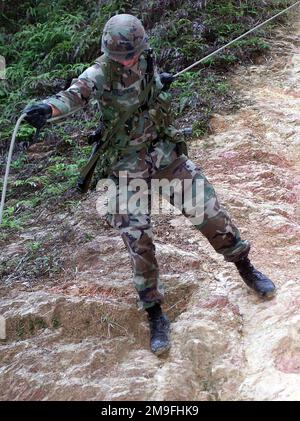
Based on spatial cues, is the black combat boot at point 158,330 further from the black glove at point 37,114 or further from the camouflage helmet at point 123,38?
the camouflage helmet at point 123,38

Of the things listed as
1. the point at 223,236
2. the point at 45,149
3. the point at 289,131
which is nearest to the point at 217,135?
the point at 289,131

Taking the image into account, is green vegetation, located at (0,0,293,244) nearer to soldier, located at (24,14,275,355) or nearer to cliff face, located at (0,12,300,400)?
cliff face, located at (0,12,300,400)

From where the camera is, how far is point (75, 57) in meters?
7.82

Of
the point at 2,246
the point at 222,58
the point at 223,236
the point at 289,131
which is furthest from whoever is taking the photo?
the point at 222,58

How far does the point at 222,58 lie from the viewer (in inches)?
279

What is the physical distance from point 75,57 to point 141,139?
4.82m

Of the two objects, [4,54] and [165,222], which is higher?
[4,54]

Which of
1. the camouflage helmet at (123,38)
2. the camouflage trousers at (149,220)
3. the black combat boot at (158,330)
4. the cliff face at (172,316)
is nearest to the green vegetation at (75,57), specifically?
the cliff face at (172,316)

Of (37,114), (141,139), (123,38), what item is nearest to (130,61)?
(123,38)

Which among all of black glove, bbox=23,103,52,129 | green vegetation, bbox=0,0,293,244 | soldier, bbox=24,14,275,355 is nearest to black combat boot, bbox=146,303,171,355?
soldier, bbox=24,14,275,355

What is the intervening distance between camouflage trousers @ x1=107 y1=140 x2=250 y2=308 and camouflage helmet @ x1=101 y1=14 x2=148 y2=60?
64 cm

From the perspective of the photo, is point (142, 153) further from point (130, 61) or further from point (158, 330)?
point (158, 330)
